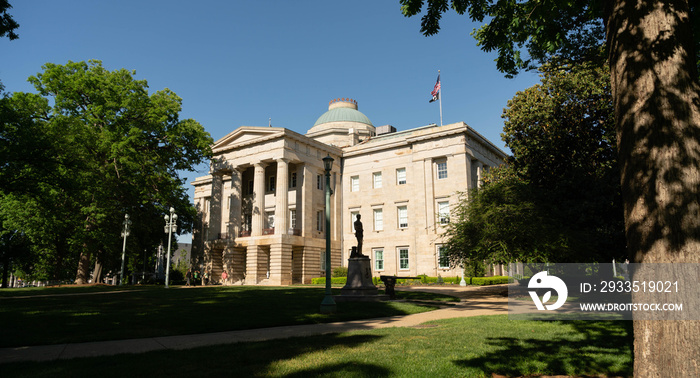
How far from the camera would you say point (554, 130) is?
2586 centimetres

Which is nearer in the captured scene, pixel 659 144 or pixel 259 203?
pixel 659 144

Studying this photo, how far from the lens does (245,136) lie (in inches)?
1871

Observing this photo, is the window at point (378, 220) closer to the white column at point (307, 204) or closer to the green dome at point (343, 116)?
the white column at point (307, 204)

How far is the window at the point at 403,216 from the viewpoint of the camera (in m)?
44.9

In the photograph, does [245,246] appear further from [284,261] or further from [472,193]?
[472,193]

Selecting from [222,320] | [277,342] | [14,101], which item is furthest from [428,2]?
[14,101]

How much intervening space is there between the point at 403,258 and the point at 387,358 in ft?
123

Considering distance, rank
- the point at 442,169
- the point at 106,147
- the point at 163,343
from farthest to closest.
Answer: the point at 442,169
the point at 106,147
the point at 163,343

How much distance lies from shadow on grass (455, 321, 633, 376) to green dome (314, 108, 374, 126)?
53092 millimetres

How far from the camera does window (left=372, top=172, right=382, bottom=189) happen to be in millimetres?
47378

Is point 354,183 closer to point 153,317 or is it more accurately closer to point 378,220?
point 378,220

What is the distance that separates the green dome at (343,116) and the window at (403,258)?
23374mm

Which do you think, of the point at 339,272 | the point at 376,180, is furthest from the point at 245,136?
the point at 339,272

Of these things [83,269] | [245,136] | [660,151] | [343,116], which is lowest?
[83,269]
